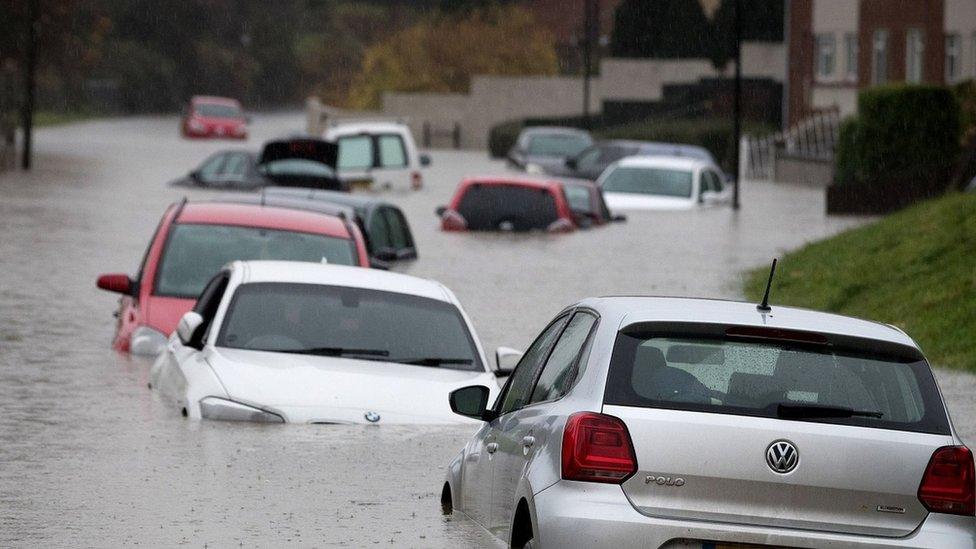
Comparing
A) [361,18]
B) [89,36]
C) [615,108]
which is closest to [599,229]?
[89,36]

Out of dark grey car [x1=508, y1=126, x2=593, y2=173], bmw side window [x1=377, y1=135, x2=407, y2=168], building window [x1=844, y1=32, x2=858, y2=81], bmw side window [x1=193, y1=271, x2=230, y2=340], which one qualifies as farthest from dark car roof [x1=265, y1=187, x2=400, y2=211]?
building window [x1=844, y1=32, x2=858, y2=81]

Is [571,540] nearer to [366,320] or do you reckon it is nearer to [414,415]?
[414,415]

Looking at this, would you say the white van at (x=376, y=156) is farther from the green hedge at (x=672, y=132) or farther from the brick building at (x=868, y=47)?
the green hedge at (x=672, y=132)

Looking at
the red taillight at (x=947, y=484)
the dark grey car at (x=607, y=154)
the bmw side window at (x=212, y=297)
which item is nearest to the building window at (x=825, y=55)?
the dark grey car at (x=607, y=154)

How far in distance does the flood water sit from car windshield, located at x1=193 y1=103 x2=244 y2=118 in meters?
34.0

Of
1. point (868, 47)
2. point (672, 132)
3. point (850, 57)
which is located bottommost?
point (672, 132)

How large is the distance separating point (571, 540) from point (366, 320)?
604 centimetres

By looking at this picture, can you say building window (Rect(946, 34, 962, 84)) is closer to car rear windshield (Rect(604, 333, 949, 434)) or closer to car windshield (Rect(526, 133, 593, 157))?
car windshield (Rect(526, 133, 593, 157))

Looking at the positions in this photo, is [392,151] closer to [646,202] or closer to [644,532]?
[646,202]

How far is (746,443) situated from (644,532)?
43cm

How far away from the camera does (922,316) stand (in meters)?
20.1

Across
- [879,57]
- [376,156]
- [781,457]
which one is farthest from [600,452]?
[879,57]

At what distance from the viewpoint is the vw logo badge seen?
685 centimetres

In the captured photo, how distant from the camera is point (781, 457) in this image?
22.5 feet
